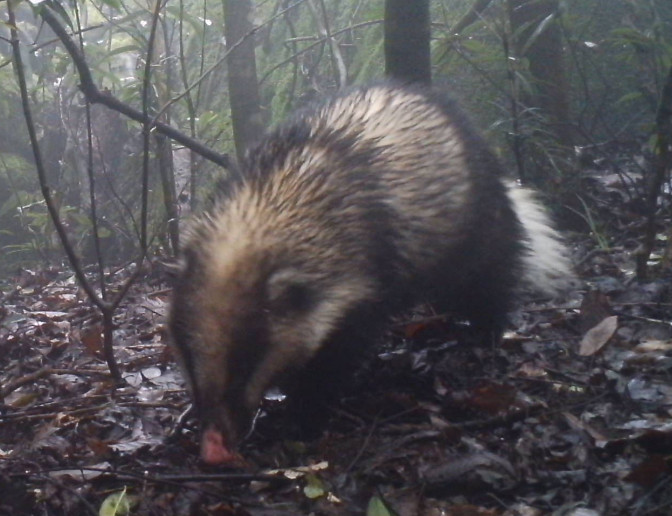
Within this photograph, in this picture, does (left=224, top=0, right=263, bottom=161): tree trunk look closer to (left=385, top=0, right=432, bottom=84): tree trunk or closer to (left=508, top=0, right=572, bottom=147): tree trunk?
(left=385, top=0, right=432, bottom=84): tree trunk

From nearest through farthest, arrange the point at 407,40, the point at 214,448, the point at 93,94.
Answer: the point at 214,448, the point at 93,94, the point at 407,40

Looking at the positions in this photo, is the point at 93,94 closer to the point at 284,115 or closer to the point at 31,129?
the point at 31,129

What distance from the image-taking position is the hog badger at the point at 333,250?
11.4 feet

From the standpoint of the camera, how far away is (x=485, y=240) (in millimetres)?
4789

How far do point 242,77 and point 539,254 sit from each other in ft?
9.80

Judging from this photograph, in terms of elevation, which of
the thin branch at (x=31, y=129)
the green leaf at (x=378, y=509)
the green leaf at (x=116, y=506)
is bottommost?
the green leaf at (x=116, y=506)

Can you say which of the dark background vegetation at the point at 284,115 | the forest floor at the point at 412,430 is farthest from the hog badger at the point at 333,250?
the dark background vegetation at the point at 284,115

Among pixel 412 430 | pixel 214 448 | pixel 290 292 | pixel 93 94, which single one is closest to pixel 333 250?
pixel 290 292

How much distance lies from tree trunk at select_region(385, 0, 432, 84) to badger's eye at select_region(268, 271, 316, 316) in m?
2.31

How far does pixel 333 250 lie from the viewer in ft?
12.6

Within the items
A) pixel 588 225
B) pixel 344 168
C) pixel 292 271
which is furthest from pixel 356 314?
pixel 588 225

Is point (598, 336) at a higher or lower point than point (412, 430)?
higher

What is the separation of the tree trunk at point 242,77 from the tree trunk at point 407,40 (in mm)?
1503

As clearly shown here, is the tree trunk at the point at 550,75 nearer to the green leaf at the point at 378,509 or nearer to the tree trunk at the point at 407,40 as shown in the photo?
the tree trunk at the point at 407,40
